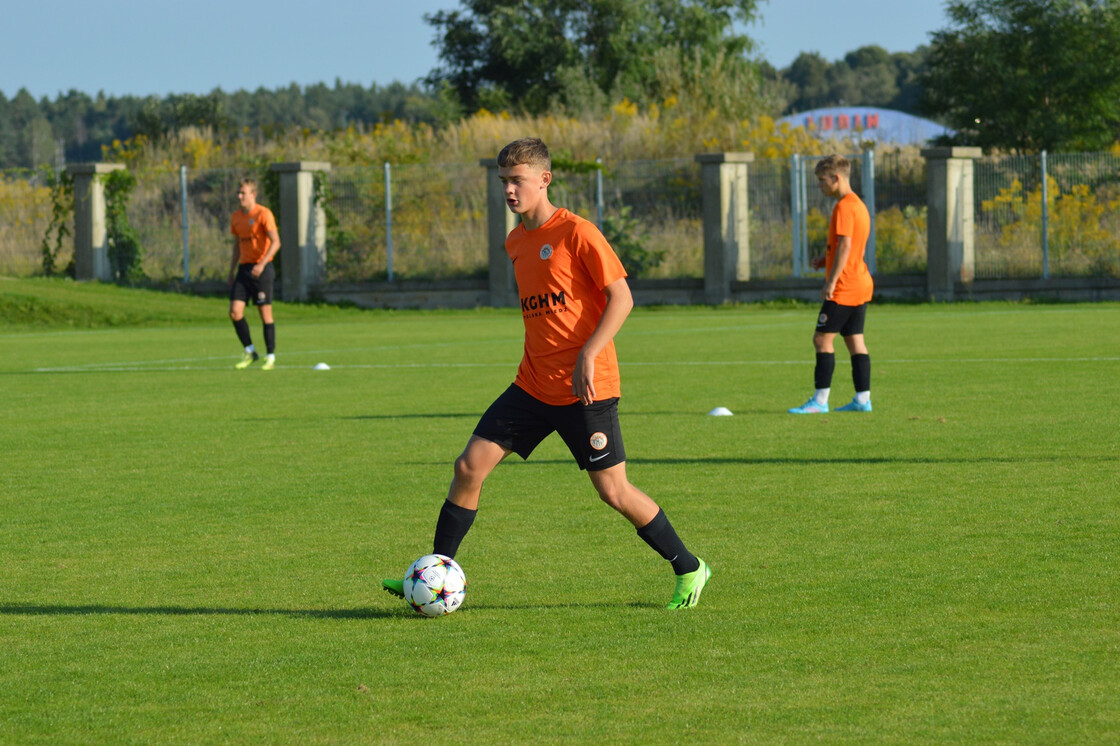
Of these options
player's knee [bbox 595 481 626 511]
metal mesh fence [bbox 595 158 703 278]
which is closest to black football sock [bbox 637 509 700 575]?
player's knee [bbox 595 481 626 511]

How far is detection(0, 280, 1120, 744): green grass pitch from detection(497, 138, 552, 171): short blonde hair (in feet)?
5.73

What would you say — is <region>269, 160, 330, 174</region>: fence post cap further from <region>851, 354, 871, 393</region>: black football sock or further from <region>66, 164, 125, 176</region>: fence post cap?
<region>851, 354, 871, 393</region>: black football sock

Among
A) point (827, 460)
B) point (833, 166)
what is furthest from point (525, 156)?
point (833, 166)

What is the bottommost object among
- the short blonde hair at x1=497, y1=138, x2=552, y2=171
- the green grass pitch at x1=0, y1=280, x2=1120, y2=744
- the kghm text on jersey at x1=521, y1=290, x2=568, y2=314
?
the green grass pitch at x1=0, y1=280, x2=1120, y2=744

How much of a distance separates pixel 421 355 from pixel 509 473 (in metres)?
10.9

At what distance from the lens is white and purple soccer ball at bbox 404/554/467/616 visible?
594cm

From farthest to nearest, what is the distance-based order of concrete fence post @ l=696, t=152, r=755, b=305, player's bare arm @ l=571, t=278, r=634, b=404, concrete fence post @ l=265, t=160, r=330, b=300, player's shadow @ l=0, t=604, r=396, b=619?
concrete fence post @ l=265, t=160, r=330, b=300 < concrete fence post @ l=696, t=152, r=755, b=305 < player's shadow @ l=0, t=604, r=396, b=619 < player's bare arm @ l=571, t=278, r=634, b=404

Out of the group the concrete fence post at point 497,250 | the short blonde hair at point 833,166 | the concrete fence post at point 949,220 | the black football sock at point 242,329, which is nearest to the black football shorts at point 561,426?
the short blonde hair at point 833,166

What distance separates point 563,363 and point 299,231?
2955 cm

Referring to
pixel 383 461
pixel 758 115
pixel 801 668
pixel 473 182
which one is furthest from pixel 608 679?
pixel 758 115

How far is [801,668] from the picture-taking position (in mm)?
5043

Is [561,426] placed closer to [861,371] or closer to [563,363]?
[563,363]

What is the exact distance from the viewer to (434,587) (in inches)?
234

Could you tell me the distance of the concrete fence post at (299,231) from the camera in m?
34.6
